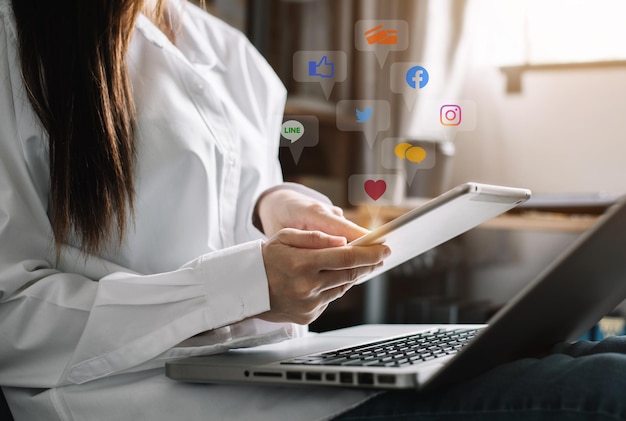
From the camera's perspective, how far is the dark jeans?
0.52 metres

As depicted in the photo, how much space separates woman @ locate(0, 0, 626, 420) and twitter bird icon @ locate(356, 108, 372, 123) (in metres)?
1.76

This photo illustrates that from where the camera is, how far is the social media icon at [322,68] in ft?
9.01

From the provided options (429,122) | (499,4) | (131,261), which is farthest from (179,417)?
(499,4)

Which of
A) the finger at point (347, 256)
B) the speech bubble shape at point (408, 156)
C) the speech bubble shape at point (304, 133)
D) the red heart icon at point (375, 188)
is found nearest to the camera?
the finger at point (347, 256)

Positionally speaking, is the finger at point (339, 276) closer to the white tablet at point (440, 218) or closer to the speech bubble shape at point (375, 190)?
the white tablet at point (440, 218)

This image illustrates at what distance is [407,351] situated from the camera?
2.15 ft

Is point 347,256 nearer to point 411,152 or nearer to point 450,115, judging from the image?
point 411,152

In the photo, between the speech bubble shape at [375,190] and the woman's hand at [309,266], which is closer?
the woman's hand at [309,266]

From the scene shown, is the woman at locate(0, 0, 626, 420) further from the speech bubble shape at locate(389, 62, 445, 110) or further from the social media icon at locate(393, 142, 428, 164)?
the speech bubble shape at locate(389, 62, 445, 110)

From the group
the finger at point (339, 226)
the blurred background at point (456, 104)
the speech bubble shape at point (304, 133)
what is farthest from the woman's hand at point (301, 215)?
the blurred background at point (456, 104)

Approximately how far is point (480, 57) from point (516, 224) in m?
0.86

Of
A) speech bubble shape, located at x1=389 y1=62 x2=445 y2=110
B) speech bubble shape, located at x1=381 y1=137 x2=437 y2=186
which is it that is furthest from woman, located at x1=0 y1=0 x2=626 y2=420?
speech bubble shape, located at x1=389 y1=62 x2=445 y2=110

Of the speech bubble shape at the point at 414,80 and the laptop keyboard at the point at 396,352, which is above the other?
the speech bubble shape at the point at 414,80

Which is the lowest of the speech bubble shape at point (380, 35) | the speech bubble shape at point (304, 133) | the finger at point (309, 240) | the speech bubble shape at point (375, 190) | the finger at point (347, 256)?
the speech bubble shape at point (375, 190)
